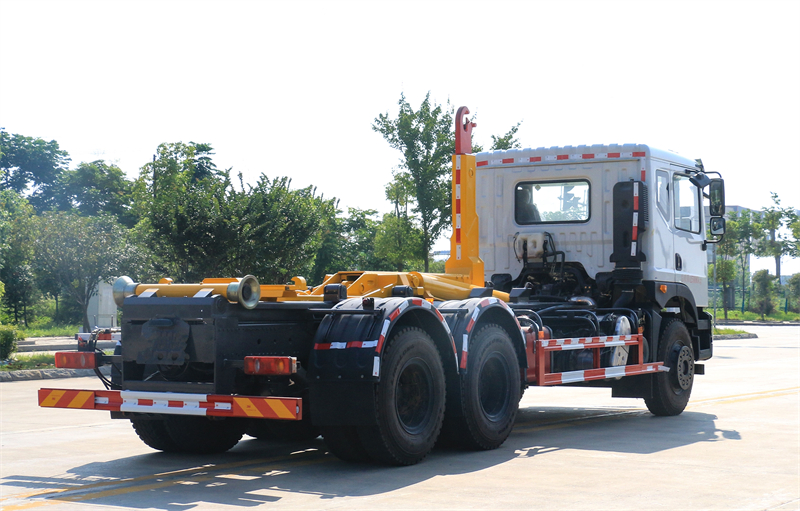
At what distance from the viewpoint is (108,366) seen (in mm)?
7754

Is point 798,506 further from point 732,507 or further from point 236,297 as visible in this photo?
point 236,297

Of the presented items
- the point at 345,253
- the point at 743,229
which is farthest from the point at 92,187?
the point at 743,229

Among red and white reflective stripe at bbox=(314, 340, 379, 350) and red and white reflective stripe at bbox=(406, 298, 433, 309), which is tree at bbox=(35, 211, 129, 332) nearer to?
red and white reflective stripe at bbox=(406, 298, 433, 309)

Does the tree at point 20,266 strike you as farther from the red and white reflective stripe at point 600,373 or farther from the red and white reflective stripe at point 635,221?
the red and white reflective stripe at point 600,373

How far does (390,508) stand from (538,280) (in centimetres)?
617

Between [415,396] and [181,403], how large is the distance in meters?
1.98

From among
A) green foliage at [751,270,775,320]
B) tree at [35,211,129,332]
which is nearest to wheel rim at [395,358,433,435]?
tree at [35,211,129,332]

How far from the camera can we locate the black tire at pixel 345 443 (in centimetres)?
729

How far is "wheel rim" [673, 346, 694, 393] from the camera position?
1175cm

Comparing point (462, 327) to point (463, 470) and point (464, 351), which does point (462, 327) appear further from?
point (463, 470)

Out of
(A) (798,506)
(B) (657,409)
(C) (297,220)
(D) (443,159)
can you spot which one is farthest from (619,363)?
(D) (443,159)

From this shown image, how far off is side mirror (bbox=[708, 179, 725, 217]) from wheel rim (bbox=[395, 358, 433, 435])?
6.20 metres

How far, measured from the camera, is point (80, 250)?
121 feet

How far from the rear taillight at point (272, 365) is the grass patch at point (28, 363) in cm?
1363
